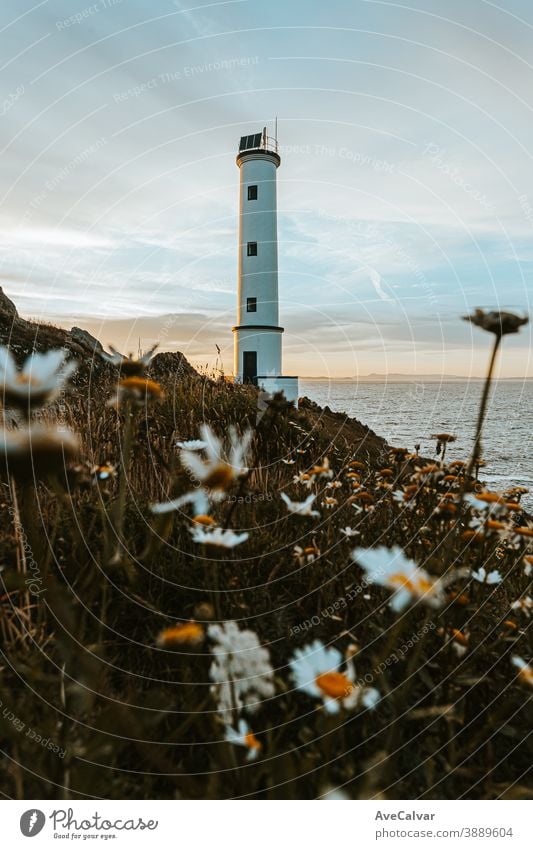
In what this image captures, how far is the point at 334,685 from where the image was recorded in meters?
0.98

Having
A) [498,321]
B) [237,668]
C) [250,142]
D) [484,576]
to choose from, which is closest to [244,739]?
[237,668]

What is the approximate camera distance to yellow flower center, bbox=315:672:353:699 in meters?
0.96

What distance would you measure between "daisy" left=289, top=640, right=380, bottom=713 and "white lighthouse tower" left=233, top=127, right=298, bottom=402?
39.6ft

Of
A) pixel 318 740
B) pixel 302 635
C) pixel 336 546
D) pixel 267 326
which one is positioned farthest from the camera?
pixel 267 326

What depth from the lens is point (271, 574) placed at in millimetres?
1674

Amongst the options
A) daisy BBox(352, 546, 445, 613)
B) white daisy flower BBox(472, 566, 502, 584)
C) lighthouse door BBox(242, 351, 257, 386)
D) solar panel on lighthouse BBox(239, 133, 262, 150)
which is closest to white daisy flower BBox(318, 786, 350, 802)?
daisy BBox(352, 546, 445, 613)

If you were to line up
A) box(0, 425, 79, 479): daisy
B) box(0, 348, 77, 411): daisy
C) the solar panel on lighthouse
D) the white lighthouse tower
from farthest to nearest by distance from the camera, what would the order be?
the solar panel on lighthouse → the white lighthouse tower → box(0, 348, 77, 411): daisy → box(0, 425, 79, 479): daisy

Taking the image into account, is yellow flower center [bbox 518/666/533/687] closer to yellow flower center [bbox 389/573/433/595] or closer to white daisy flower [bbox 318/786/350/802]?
yellow flower center [bbox 389/573/433/595]

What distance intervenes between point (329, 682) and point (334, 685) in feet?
0.04

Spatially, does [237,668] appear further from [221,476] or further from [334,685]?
[221,476]

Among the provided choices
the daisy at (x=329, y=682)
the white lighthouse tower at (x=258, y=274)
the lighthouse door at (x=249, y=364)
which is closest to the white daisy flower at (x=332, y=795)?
the daisy at (x=329, y=682)

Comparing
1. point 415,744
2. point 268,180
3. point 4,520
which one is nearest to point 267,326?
point 268,180
